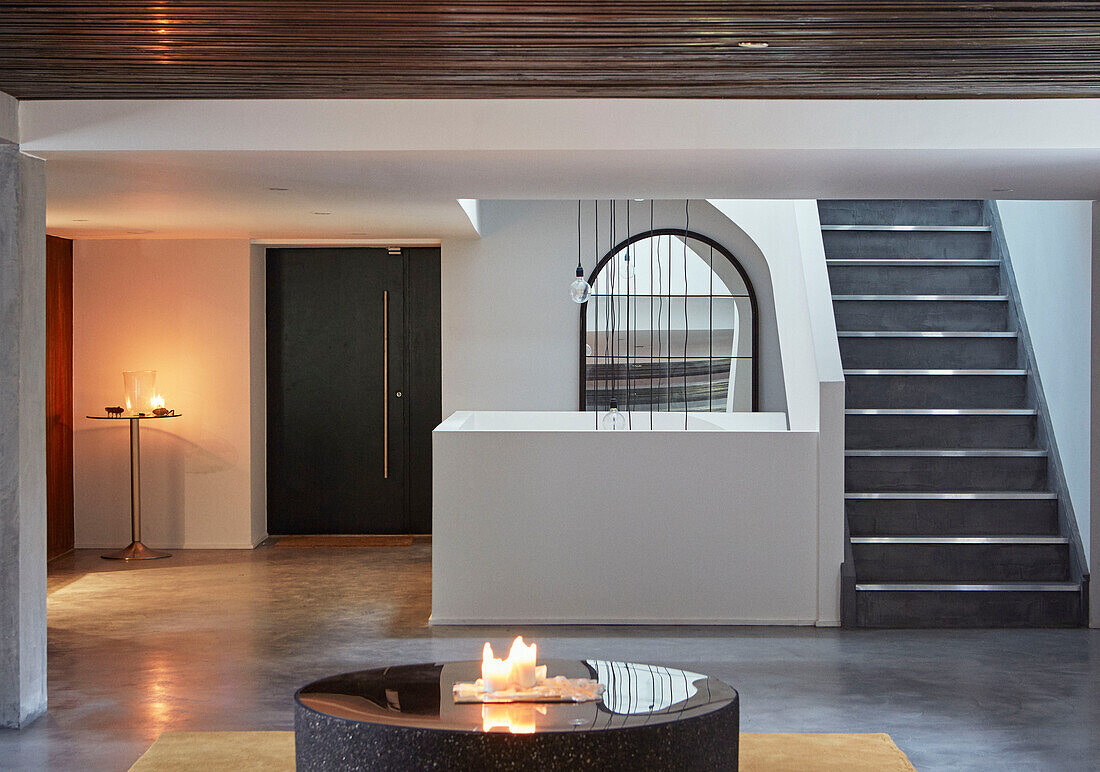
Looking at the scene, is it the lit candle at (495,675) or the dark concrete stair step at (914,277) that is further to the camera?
the dark concrete stair step at (914,277)

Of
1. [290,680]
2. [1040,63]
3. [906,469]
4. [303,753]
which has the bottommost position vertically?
[290,680]

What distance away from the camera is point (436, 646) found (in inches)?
213

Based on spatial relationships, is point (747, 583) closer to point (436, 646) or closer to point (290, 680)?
point (436, 646)

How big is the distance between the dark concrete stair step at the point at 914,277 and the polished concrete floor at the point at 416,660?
2.53 m

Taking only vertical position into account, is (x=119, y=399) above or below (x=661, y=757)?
above

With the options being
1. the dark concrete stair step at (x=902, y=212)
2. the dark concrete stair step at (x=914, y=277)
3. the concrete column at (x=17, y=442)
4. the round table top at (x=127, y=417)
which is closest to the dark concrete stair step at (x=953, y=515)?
the dark concrete stair step at (x=914, y=277)

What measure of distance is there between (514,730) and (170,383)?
6.29 m

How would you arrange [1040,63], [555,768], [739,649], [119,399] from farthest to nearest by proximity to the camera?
[119,399] < [739,649] < [1040,63] < [555,768]

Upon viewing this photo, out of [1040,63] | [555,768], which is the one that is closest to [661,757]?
Answer: [555,768]

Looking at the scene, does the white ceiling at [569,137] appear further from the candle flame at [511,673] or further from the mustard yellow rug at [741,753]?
the mustard yellow rug at [741,753]

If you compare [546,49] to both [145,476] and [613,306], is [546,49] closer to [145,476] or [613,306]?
[613,306]

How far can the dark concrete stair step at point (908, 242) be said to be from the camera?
7.58m

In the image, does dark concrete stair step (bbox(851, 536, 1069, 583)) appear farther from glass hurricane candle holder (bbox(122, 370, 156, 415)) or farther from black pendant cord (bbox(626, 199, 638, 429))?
glass hurricane candle holder (bbox(122, 370, 156, 415))

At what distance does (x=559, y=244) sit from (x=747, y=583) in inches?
144
